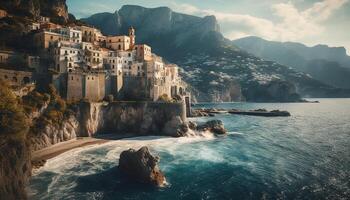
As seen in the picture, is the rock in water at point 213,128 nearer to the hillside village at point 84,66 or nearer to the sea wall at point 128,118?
the sea wall at point 128,118

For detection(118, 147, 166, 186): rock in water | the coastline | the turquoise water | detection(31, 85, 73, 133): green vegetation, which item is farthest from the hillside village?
detection(118, 147, 166, 186): rock in water

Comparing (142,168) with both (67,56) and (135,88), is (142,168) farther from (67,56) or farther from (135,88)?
(135,88)

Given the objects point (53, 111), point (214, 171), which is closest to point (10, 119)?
point (53, 111)

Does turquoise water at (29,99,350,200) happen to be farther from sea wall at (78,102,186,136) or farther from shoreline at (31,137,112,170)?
sea wall at (78,102,186,136)

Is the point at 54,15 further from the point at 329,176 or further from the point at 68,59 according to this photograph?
the point at 329,176

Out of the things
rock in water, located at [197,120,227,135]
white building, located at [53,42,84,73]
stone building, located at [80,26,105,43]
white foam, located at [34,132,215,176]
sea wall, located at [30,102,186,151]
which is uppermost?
stone building, located at [80,26,105,43]
